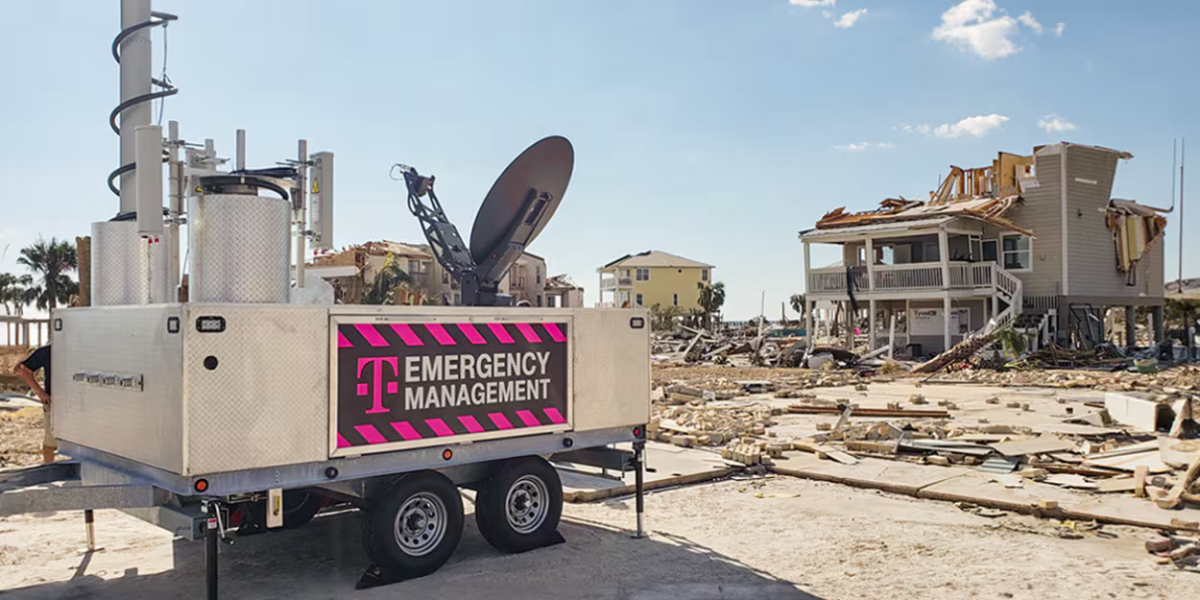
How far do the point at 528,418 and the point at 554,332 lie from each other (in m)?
0.71

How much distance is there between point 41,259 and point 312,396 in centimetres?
5688

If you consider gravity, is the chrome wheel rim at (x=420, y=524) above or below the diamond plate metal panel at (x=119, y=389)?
below

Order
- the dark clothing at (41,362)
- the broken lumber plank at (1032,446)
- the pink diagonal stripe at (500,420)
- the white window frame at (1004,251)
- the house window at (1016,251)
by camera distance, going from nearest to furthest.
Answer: the pink diagonal stripe at (500,420), the dark clothing at (41,362), the broken lumber plank at (1032,446), the white window frame at (1004,251), the house window at (1016,251)

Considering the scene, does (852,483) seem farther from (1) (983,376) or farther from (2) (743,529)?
(1) (983,376)

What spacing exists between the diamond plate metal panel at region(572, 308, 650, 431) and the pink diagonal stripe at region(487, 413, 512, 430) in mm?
710

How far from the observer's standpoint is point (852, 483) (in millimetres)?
10641

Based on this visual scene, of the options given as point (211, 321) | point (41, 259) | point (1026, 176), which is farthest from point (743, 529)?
point (41, 259)

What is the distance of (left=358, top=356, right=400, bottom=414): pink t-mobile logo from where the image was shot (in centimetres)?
617

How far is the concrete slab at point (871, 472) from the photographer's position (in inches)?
408

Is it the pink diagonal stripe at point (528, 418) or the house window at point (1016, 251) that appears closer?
the pink diagonal stripe at point (528, 418)

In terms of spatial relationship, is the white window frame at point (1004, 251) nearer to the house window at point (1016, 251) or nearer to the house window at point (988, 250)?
the house window at point (1016, 251)

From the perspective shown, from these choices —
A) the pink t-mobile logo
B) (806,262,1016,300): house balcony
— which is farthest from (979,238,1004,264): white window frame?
the pink t-mobile logo

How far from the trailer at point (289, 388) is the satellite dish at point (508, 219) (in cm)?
149

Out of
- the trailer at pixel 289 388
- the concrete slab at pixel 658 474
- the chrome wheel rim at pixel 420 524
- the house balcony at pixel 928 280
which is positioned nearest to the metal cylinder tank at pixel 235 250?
the trailer at pixel 289 388
